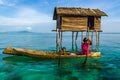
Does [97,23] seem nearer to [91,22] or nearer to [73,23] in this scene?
[91,22]

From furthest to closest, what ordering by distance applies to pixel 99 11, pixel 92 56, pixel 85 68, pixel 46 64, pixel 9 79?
pixel 99 11, pixel 92 56, pixel 46 64, pixel 85 68, pixel 9 79

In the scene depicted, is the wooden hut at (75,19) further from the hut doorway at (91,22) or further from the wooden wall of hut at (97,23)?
the hut doorway at (91,22)

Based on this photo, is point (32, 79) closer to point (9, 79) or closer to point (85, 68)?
point (9, 79)

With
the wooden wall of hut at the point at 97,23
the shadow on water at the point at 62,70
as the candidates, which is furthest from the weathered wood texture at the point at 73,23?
the shadow on water at the point at 62,70

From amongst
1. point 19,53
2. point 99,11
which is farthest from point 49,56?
point 99,11

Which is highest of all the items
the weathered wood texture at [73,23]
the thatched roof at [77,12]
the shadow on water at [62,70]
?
the thatched roof at [77,12]

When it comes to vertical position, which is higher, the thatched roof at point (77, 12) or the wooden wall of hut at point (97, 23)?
the thatched roof at point (77, 12)

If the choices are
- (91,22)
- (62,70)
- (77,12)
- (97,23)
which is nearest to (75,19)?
(77,12)

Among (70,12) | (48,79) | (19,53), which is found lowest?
(48,79)

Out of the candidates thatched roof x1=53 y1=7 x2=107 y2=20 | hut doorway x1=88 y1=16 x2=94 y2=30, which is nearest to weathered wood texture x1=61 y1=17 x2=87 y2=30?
thatched roof x1=53 y1=7 x2=107 y2=20

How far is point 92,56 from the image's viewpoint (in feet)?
74.5

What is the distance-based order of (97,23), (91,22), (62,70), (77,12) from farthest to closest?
(91,22), (97,23), (77,12), (62,70)

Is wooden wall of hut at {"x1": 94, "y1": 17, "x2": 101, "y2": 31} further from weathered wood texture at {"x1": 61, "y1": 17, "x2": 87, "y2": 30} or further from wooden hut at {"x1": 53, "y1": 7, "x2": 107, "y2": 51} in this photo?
weathered wood texture at {"x1": 61, "y1": 17, "x2": 87, "y2": 30}

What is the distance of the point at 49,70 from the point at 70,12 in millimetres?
7657
